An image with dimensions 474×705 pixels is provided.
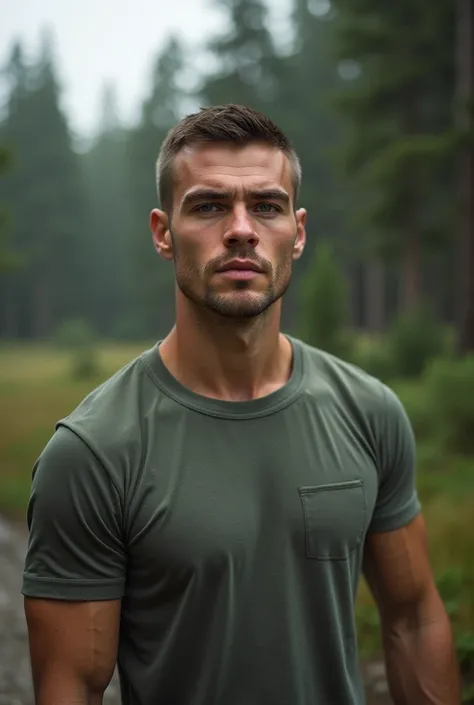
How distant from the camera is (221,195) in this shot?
194cm

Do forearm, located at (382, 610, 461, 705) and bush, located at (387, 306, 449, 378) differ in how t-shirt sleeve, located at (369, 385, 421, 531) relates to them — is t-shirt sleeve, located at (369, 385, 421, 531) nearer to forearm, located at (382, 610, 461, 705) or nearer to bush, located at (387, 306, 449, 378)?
forearm, located at (382, 610, 461, 705)

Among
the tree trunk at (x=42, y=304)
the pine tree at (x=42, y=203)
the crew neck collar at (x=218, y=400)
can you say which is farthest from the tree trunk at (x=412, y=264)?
the tree trunk at (x=42, y=304)

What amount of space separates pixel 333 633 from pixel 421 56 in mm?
13726

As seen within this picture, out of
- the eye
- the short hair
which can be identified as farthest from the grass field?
the short hair

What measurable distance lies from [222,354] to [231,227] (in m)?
0.36

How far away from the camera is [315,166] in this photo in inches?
982

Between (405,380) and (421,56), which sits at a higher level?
(421,56)

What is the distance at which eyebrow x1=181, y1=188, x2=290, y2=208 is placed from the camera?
6.34 feet

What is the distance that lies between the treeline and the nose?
7.50m

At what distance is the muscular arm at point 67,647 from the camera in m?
1.83

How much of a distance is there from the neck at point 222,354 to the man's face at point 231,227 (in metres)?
0.08

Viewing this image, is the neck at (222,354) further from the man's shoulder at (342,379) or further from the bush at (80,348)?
the bush at (80,348)

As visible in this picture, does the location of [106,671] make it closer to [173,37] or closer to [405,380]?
[405,380]

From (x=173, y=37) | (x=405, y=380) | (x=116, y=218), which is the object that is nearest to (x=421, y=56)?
(x=405, y=380)
